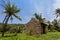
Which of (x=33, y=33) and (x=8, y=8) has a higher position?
(x=8, y=8)

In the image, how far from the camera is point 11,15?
41.9 metres

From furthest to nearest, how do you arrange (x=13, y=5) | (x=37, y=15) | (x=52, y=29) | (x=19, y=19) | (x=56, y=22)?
(x=56, y=22) → (x=52, y=29) → (x=37, y=15) → (x=19, y=19) → (x=13, y=5)

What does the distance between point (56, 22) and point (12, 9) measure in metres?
35.2

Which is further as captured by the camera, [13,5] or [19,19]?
[19,19]

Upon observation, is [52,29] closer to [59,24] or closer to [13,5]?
[59,24]

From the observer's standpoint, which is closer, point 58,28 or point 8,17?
point 8,17

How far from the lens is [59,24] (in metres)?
73.2

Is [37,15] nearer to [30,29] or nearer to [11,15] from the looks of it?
[30,29]

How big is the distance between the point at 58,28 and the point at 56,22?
3.99 meters

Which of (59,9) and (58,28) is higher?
(59,9)

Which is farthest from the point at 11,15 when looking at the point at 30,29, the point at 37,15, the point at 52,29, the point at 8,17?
the point at 52,29

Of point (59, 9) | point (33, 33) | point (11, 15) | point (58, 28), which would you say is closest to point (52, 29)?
point (58, 28)

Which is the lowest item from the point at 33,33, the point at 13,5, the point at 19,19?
the point at 33,33

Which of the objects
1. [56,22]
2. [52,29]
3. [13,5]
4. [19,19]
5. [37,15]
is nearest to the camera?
[13,5]
